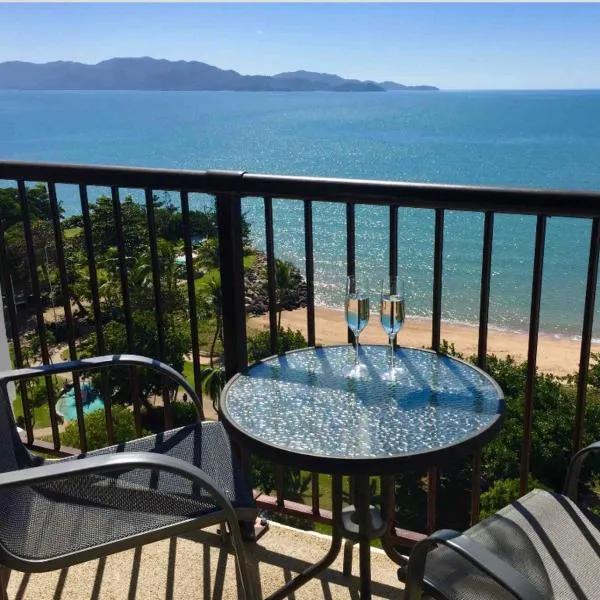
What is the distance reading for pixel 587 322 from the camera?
6.55ft

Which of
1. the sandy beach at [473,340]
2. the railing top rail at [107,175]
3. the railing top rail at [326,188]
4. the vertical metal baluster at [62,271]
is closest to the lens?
the railing top rail at [326,188]

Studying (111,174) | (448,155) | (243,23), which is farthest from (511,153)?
(111,174)

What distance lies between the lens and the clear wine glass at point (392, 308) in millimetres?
1935

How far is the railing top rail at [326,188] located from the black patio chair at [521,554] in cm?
64

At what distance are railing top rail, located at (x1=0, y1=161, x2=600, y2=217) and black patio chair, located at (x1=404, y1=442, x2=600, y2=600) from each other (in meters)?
0.64

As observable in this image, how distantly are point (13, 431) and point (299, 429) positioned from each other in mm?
873

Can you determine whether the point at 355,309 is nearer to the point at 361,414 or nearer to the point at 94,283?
the point at 361,414

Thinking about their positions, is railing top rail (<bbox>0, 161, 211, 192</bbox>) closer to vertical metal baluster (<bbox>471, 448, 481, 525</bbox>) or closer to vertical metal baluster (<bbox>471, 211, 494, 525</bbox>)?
vertical metal baluster (<bbox>471, 211, 494, 525</bbox>)

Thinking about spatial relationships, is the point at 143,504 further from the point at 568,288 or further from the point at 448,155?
the point at 448,155

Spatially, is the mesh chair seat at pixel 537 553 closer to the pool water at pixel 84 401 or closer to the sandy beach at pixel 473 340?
the sandy beach at pixel 473 340

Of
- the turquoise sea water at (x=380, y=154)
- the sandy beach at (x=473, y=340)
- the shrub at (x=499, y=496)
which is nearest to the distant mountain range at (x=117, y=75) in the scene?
the turquoise sea water at (x=380, y=154)

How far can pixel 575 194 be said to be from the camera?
185cm

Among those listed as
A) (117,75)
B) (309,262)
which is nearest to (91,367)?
(309,262)

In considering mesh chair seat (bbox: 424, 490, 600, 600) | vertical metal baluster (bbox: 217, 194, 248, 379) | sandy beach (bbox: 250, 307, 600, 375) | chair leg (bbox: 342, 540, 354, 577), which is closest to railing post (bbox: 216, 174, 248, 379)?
vertical metal baluster (bbox: 217, 194, 248, 379)
